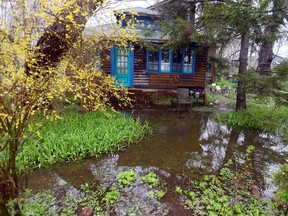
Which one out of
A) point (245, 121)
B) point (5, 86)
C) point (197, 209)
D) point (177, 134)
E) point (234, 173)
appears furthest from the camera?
point (245, 121)

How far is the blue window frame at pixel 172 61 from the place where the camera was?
29.8 ft

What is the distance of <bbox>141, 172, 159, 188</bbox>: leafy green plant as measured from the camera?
9.39ft

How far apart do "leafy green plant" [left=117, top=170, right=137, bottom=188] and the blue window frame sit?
6.75 meters

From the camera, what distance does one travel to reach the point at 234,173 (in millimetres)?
3234

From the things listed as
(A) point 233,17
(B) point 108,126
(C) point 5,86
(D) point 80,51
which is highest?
(A) point 233,17

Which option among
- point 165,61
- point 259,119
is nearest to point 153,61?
point 165,61

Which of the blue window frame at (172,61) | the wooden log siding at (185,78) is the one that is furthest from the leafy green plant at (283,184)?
the blue window frame at (172,61)

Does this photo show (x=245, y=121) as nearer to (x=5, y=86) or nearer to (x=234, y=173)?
(x=234, y=173)

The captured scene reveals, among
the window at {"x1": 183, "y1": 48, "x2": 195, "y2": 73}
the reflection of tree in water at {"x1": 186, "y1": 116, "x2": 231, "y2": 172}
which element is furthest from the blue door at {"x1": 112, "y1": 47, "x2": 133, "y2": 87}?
the reflection of tree in water at {"x1": 186, "y1": 116, "x2": 231, "y2": 172}

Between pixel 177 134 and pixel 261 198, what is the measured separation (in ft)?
9.08

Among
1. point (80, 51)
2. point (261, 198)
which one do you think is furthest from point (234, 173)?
point (80, 51)

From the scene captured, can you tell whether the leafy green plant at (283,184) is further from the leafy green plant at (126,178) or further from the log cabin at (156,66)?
the log cabin at (156,66)

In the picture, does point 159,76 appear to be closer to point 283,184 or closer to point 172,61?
point 172,61

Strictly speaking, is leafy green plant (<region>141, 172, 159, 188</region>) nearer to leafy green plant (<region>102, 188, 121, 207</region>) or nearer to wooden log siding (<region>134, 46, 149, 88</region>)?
leafy green plant (<region>102, 188, 121, 207</region>)
